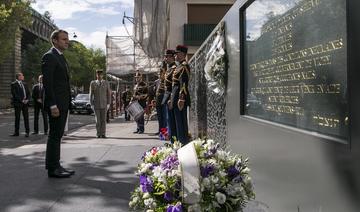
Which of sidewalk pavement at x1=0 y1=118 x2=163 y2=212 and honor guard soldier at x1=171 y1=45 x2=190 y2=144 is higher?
honor guard soldier at x1=171 y1=45 x2=190 y2=144

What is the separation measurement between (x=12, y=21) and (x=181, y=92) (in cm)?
2657

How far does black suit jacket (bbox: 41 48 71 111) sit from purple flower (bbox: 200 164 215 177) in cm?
431

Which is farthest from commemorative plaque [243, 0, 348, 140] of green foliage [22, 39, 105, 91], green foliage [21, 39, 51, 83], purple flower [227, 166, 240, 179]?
green foliage [21, 39, 51, 83]

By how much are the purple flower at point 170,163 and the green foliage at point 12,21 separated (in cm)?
2939

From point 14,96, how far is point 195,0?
664 inches

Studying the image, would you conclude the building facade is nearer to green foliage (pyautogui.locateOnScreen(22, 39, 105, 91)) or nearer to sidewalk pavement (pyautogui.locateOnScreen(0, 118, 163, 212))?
green foliage (pyautogui.locateOnScreen(22, 39, 105, 91))

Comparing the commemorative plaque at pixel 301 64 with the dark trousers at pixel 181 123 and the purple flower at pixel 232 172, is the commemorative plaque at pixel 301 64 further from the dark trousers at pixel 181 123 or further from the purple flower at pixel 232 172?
the dark trousers at pixel 181 123

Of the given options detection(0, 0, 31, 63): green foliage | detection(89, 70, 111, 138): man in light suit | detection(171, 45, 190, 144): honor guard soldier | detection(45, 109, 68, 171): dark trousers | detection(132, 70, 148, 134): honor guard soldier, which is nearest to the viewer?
detection(45, 109, 68, 171): dark trousers

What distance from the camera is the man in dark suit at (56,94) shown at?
6461 millimetres

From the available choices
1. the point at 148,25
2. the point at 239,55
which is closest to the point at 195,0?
the point at 148,25

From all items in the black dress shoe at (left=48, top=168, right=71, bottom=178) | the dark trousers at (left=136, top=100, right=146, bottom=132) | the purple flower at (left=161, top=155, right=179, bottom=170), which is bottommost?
the black dress shoe at (left=48, top=168, right=71, bottom=178)

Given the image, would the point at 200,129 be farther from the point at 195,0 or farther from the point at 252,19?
the point at 195,0

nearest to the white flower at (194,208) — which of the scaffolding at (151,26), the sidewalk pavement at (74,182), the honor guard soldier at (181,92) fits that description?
the sidewalk pavement at (74,182)

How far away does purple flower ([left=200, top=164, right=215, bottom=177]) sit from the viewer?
2484mm
